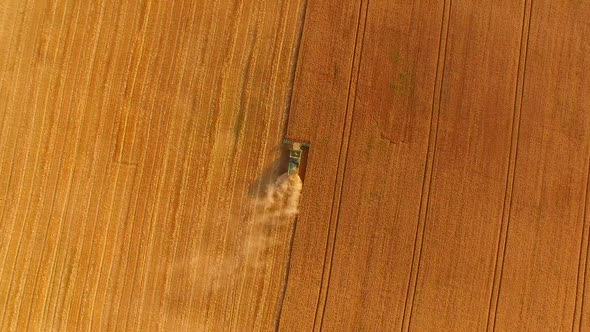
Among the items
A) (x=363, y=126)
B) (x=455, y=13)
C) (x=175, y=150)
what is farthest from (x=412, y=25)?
(x=175, y=150)

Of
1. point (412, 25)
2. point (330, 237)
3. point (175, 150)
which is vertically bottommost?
point (330, 237)

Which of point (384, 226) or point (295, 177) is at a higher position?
point (295, 177)

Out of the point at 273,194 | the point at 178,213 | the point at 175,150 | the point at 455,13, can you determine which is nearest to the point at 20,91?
Answer: the point at 175,150

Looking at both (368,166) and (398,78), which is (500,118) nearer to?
(398,78)

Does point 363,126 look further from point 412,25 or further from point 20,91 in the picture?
point 20,91

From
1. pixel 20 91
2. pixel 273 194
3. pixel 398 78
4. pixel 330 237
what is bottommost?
pixel 330 237

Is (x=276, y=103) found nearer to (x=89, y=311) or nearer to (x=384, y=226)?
(x=384, y=226)

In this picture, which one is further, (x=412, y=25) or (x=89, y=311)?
(x=412, y=25)

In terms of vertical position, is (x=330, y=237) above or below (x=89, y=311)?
above

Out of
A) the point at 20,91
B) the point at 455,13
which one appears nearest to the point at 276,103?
the point at 455,13
